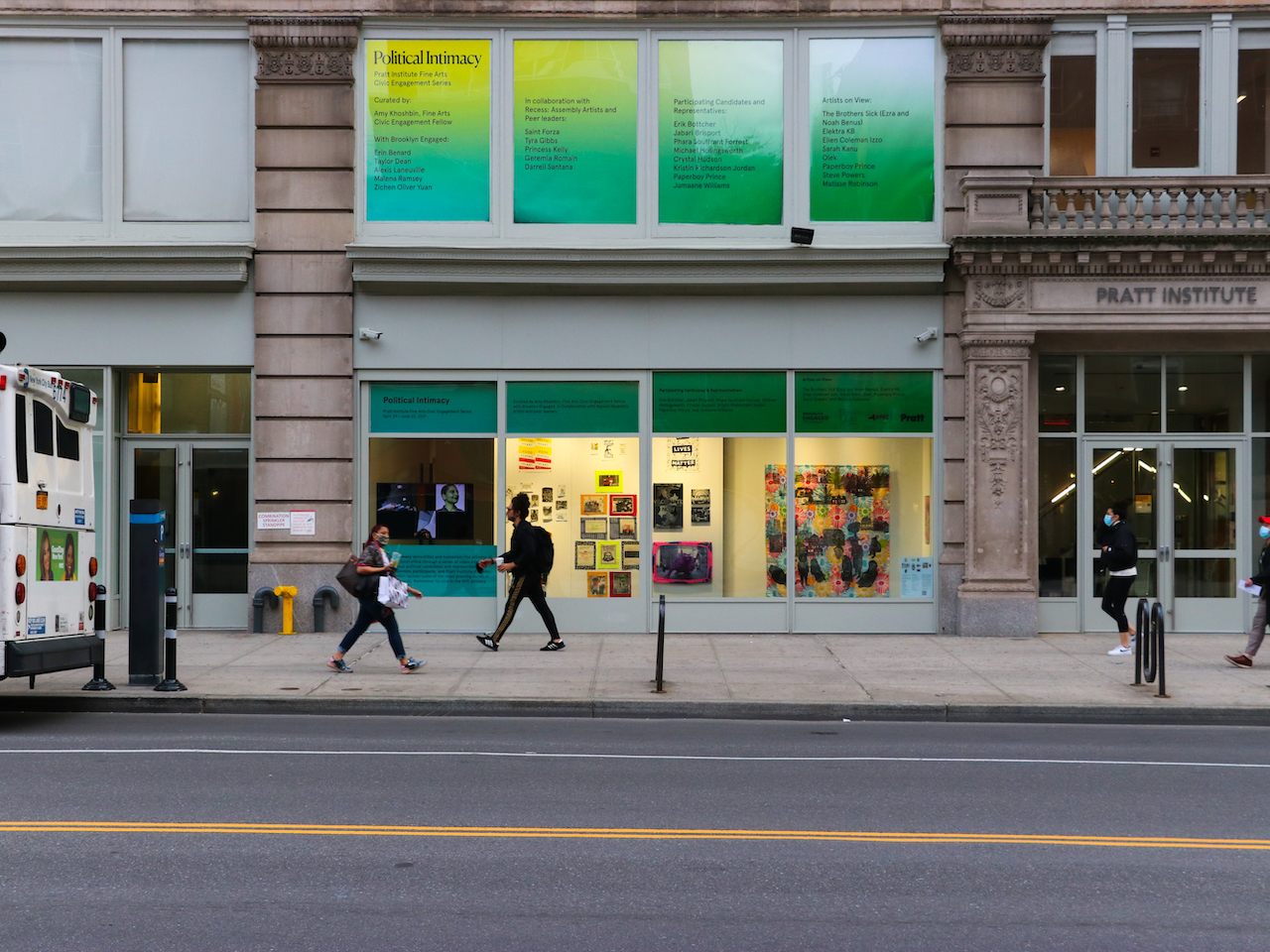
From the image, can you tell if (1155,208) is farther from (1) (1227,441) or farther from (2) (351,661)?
(2) (351,661)

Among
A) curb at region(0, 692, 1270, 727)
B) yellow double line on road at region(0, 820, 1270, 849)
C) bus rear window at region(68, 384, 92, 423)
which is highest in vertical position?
bus rear window at region(68, 384, 92, 423)

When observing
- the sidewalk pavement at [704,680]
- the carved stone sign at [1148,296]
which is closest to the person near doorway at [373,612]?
the sidewalk pavement at [704,680]

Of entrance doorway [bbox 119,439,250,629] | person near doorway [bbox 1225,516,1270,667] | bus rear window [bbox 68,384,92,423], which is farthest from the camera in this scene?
entrance doorway [bbox 119,439,250,629]

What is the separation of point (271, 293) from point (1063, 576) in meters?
11.7

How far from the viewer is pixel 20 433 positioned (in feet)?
32.9

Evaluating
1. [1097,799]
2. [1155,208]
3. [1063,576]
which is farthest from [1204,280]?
[1097,799]

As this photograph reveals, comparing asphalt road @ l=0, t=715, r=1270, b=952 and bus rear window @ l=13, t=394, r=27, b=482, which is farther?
bus rear window @ l=13, t=394, r=27, b=482

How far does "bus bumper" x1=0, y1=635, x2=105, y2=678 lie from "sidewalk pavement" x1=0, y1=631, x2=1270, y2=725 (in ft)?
1.61

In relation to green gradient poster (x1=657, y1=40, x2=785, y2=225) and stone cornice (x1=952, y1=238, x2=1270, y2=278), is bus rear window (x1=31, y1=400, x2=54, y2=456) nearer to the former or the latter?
green gradient poster (x1=657, y1=40, x2=785, y2=225)

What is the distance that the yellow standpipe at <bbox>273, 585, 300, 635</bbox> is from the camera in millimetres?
15570

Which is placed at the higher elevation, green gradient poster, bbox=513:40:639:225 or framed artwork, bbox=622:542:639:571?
green gradient poster, bbox=513:40:639:225

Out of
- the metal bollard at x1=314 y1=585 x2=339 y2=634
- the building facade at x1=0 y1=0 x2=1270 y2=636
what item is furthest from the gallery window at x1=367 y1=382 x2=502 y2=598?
the metal bollard at x1=314 y1=585 x2=339 y2=634

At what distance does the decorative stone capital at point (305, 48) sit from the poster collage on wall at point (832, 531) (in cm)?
812

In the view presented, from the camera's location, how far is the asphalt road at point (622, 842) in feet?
16.4
